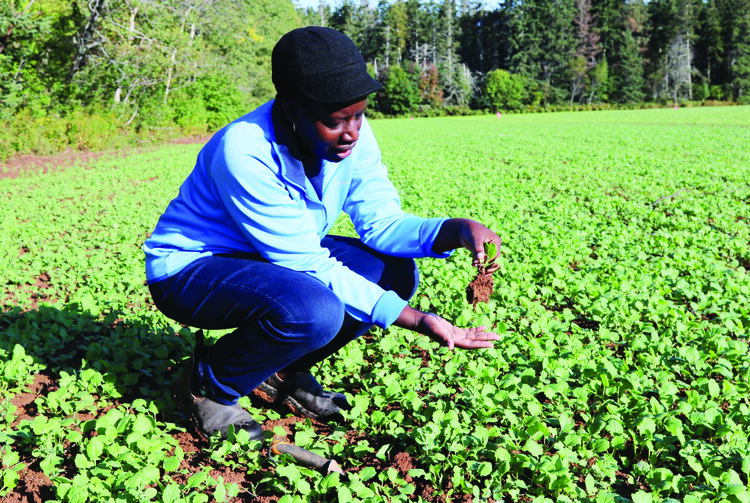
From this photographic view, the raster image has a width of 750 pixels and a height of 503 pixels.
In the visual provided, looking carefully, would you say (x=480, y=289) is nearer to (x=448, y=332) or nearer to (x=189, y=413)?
(x=448, y=332)

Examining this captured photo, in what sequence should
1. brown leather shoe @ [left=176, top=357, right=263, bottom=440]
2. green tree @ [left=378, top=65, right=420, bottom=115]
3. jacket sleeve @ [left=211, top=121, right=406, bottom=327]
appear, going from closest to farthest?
jacket sleeve @ [left=211, top=121, right=406, bottom=327], brown leather shoe @ [left=176, top=357, right=263, bottom=440], green tree @ [left=378, top=65, right=420, bottom=115]

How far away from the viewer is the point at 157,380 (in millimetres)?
3154

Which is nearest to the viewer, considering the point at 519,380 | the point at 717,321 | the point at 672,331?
the point at 519,380

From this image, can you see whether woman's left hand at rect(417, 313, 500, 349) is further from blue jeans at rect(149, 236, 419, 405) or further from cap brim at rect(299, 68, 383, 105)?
cap brim at rect(299, 68, 383, 105)

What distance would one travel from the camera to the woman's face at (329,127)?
2.21m

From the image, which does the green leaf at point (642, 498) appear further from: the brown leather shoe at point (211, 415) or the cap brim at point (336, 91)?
the cap brim at point (336, 91)

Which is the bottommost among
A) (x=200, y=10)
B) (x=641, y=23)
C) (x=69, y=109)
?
(x=69, y=109)

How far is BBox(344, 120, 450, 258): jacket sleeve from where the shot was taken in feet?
8.97

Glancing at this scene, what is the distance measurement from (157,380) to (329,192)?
148 cm

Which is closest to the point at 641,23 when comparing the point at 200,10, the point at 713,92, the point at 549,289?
the point at 713,92

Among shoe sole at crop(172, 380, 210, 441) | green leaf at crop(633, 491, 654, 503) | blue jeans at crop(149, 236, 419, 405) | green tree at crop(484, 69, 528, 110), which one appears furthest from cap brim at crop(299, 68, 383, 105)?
green tree at crop(484, 69, 528, 110)

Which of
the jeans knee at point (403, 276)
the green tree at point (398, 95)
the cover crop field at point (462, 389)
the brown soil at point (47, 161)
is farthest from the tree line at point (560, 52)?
the jeans knee at point (403, 276)

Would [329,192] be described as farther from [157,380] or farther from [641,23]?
[641,23]

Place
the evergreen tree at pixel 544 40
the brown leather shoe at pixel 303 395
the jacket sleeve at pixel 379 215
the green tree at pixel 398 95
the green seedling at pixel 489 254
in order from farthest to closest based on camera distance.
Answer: the evergreen tree at pixel 544 40, the green tree at pixel 398 95, the brown leather shoe at pixel 303 395, the jacket sleeve at pixel 379 215, the green seedling at pixel 489 254
